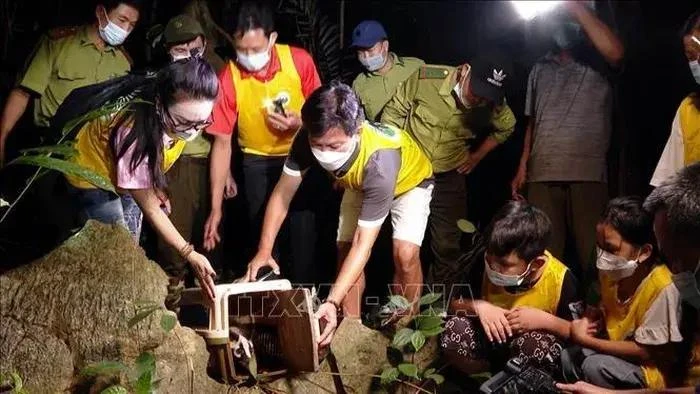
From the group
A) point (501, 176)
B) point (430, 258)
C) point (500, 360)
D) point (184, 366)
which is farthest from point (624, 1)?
point (184, 366)

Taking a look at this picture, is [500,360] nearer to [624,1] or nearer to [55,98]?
[624,1]

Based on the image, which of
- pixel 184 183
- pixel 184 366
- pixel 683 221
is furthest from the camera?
pixel 184 183

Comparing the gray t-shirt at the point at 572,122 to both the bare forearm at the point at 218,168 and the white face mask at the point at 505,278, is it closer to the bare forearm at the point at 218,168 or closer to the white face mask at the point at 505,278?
the white face mask at the point at 505,278

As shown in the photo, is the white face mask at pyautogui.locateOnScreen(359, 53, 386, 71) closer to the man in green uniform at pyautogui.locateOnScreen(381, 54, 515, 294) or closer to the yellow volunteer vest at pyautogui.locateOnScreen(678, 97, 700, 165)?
the man in green uniform at pyautogui.locateOnScreen(381, 54, 515, 294)

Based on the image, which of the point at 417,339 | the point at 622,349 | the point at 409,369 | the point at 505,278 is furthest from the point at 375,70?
the point at 622,349

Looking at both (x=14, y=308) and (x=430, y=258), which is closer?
(x=14, y=308)

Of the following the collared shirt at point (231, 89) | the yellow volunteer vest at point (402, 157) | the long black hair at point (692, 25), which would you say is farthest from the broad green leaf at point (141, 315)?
the long black hair at point (692, 25)

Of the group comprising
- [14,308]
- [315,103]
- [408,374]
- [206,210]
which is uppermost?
[315,103]

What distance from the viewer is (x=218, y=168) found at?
3.51 m

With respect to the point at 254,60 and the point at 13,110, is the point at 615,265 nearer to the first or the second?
the point at 254,60

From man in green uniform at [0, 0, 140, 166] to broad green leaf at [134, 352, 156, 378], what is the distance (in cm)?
116

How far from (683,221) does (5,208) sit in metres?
2.68

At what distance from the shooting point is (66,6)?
3627mm

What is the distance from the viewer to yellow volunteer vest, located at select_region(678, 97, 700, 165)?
10.7ft
